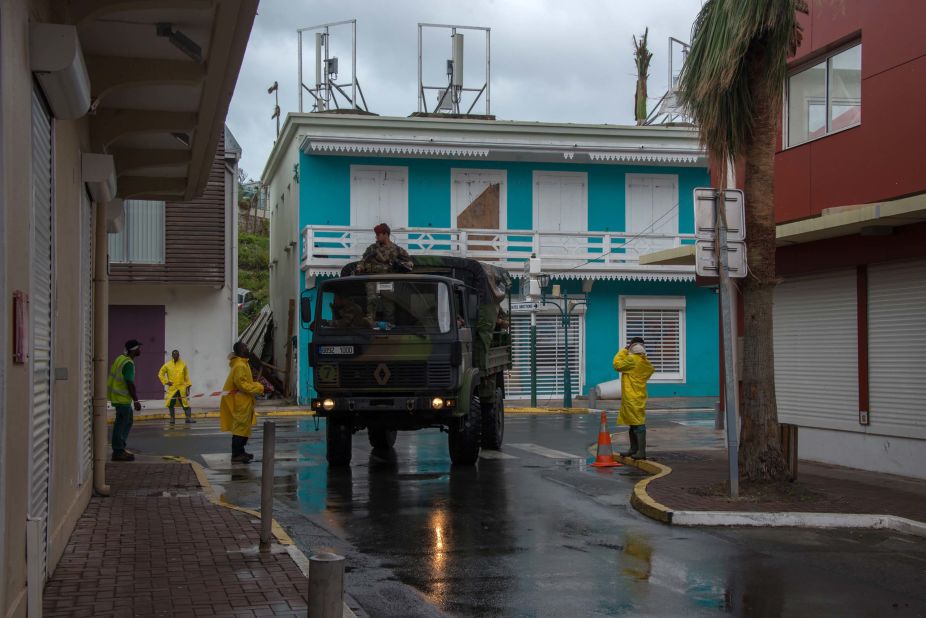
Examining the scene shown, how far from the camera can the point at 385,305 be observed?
1437 cm

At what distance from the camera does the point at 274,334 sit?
114 ft

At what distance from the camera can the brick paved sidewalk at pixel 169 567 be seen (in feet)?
21.4

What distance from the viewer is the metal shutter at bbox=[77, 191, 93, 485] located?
1027 centimetres

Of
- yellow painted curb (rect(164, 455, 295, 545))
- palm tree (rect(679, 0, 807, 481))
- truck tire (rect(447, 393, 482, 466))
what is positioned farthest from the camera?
truck tire (rect(447, 393, 482, 466))

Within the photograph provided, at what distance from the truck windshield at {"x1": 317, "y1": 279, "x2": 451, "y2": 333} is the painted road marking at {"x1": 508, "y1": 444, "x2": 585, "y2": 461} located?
11.2 feet

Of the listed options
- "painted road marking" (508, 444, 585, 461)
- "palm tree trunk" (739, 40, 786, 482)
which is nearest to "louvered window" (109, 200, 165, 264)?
"painted road marking" (508, 444, 585, 461)

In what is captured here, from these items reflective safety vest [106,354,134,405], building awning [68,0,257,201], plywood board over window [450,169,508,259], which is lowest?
reflective safety vest [106,354,134,405]

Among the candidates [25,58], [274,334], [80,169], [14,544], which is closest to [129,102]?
[80,169]

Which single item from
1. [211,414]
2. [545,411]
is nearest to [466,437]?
[545,411]

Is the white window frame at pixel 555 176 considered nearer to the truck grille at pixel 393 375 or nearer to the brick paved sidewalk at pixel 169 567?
the truck grille at pixel 393 375

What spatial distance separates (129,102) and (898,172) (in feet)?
30.2

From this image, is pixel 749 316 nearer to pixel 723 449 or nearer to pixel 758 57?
pixel 758 57

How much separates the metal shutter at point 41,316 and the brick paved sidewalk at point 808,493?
19.9ft

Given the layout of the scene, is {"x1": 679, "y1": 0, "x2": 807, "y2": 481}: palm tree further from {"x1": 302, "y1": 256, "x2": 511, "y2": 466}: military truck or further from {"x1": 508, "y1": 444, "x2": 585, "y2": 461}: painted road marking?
{"x1": 508, "y1": 444, "x2": 585, "y2": 461}: painted road marking
